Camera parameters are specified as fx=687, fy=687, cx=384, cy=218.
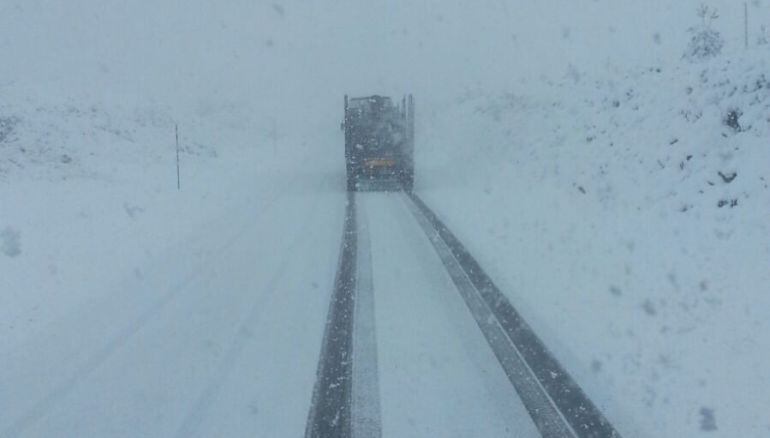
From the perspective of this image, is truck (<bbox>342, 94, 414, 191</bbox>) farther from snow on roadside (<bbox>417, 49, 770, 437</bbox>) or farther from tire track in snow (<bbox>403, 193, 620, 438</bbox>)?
tire track in snow (<bbox>403, 193, 620, 438</bbox>)

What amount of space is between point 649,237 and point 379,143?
1468 cm

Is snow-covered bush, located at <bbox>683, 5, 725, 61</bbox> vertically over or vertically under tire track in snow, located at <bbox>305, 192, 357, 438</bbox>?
over

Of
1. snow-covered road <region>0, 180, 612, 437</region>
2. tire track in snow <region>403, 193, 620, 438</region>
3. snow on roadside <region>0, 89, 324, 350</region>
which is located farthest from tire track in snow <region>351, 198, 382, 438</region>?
snow on roadside <region>0, 89, 324, 350</region>

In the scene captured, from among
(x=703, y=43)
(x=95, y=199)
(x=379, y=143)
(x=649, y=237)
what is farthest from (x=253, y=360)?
(x=379, y=143)

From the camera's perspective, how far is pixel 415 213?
1595 cm

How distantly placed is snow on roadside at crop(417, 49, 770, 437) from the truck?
2.36m

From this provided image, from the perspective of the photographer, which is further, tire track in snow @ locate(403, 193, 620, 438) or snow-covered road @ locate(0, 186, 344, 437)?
snow-covered road @ locate(0, 186, 344, 437)

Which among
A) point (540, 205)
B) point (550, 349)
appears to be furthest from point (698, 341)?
point (540, 205)

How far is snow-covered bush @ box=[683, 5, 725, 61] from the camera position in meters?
16.3

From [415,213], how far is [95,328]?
9779 mm

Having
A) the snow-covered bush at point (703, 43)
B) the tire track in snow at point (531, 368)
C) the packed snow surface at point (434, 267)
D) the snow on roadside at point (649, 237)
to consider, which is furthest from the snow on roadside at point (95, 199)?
the snow-covered bush at point (703, 43)

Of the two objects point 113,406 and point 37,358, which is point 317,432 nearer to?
point 113,406

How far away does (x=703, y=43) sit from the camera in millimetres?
16688

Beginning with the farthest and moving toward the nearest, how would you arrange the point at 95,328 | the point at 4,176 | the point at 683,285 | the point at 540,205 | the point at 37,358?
1. the point at 4,176
2. the point at 540,205
3. the point at 683,285
4. the point at 95,328
5. the point at 37,358
